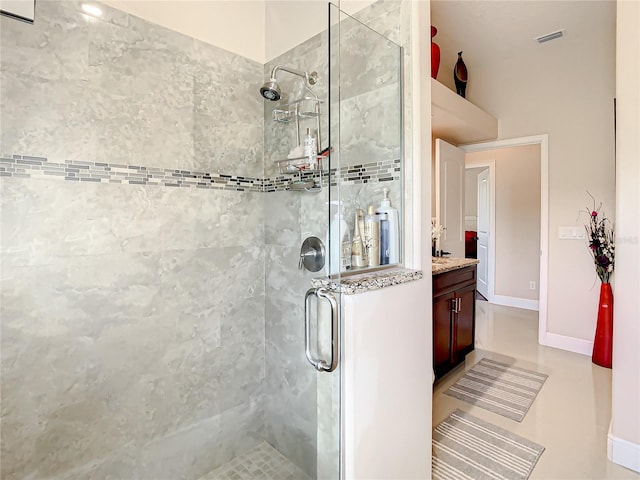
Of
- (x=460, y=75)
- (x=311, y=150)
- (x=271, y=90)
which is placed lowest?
(x=311, y=150)

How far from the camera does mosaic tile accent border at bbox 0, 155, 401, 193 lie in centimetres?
126

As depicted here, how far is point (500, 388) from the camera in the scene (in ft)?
8.25

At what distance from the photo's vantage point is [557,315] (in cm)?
332

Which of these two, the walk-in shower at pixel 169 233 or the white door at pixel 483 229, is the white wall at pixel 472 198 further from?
the walk-in shower at pixel 169 233

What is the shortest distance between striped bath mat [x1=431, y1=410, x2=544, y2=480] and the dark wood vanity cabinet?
50 centimetres

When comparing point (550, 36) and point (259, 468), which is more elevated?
point (550, 36)

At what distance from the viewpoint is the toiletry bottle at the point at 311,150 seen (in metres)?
1.69

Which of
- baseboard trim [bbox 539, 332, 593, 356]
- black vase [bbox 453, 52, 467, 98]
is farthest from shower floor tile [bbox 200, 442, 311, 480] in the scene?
black vase [bbox 453, 52, 467, 98]

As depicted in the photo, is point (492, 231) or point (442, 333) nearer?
point (442, 333)

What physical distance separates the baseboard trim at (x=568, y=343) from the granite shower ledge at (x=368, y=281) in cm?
275

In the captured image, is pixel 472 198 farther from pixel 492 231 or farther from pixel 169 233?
pixel 169 233

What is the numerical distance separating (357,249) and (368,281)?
0.85 feet

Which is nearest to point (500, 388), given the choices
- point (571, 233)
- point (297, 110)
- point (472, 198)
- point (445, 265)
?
point (445, 265)

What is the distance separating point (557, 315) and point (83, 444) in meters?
3.84
